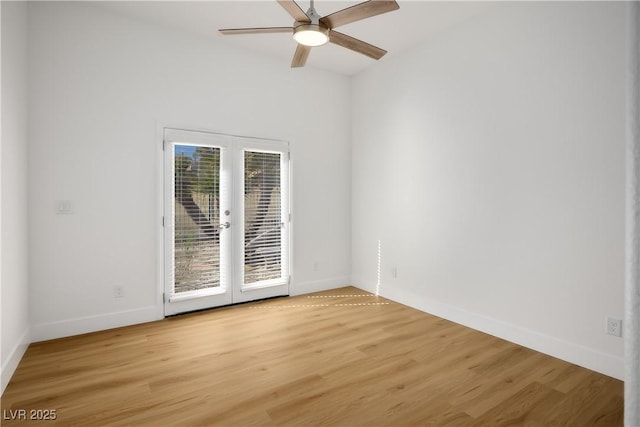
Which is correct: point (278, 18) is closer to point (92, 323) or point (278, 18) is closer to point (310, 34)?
point (310, 34)

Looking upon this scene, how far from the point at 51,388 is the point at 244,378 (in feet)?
4.23

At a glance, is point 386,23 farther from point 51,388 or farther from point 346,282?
point 51,388

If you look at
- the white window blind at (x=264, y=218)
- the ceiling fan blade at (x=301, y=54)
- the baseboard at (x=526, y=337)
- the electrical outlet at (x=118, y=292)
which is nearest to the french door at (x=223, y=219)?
the white window blind at (x=264, y=218)

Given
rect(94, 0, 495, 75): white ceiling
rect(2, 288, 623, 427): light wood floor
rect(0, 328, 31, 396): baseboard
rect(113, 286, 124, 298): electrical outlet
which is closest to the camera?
rect(2, 288, 623, 427): light wood floor

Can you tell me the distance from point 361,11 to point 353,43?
438 mm

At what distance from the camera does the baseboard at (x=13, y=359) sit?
228 cm

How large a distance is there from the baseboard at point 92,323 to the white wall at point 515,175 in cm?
284

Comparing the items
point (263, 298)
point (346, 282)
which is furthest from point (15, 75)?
point (346, 282)

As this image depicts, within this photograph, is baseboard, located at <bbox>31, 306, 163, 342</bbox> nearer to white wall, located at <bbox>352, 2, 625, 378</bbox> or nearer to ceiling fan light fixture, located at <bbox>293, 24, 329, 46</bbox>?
white wall, located at <bbox>352, 2, 625, 378</bbox>

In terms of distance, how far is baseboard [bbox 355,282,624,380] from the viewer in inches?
99.1

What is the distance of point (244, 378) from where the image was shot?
2.43 m

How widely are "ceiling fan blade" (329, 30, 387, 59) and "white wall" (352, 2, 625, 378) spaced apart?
1312mm

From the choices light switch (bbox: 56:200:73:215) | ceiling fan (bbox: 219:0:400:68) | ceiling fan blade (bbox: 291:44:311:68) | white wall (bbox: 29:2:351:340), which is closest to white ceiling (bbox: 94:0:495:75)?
white wall (bbox: 29:2:351:340)

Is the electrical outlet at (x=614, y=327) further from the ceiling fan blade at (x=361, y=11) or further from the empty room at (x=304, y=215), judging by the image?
the ceiling fan blade at (x=361, y=11)
